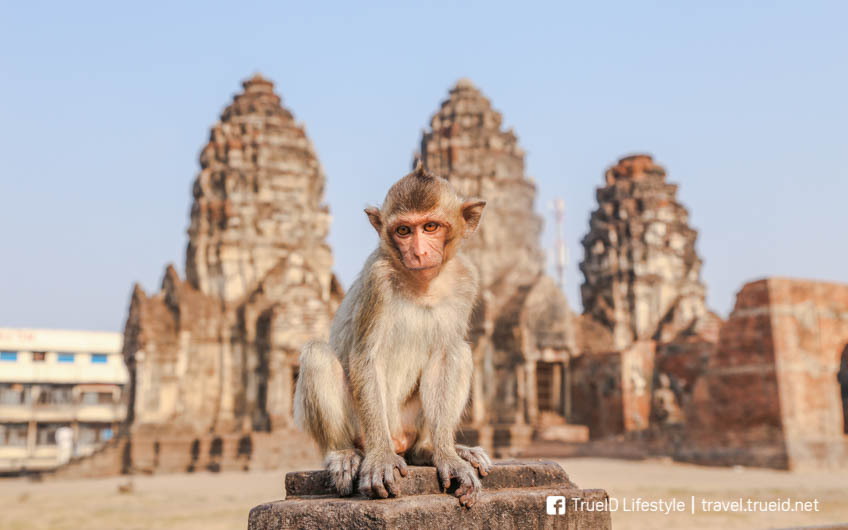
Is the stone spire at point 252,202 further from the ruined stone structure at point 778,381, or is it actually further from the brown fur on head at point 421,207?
the brown fur on head at point 421,207

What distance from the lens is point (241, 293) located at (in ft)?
86.0

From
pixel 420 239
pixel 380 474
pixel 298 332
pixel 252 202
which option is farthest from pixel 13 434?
pixel 380 474

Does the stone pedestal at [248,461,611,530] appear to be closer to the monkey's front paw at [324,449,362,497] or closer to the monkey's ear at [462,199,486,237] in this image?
the monkey's front paw at [324,449,362,497]

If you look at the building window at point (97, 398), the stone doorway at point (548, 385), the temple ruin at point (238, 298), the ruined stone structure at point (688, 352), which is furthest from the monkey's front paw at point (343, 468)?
the building window at point (97, 398)

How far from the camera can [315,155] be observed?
28656 millimetres

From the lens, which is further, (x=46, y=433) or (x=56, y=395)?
(x=56, y=395)

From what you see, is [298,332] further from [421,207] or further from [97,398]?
[97,398]

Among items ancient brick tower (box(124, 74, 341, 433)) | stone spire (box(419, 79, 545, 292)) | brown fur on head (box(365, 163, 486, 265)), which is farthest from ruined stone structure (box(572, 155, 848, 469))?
brown fur on head (box(365, 163, 486, 265))

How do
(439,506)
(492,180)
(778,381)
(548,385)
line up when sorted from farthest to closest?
(492,180) → (548,385) → (778,381) → (439,506)

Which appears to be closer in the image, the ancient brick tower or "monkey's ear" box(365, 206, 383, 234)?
"monkey's ear" box(365, 206, 383, 234)

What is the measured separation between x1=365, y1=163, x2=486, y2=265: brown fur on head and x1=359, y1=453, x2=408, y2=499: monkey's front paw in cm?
95

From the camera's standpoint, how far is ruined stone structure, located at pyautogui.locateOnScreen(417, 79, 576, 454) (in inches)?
1011

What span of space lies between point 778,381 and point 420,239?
13420 millimetres

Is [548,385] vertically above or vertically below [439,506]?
above
